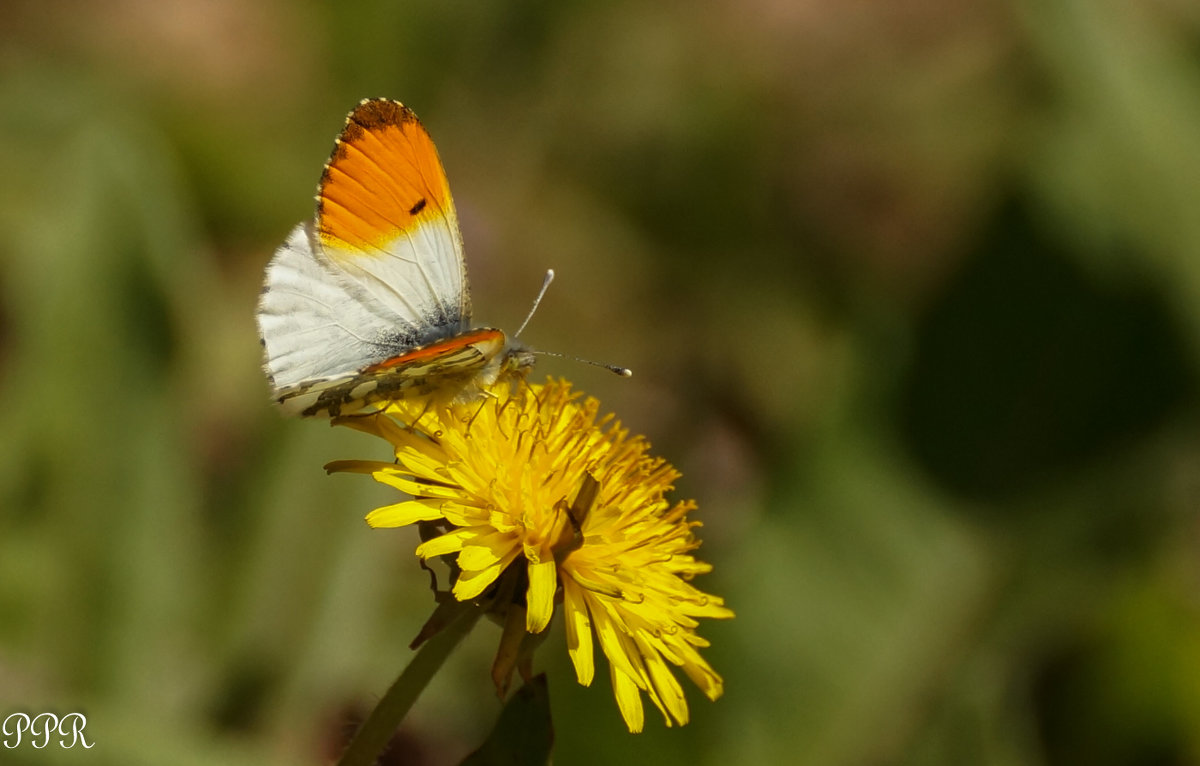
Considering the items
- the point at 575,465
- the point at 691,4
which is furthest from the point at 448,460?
the point at 691,4

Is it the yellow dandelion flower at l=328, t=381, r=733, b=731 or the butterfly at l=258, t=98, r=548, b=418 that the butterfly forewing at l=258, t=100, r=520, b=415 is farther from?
the yellow dandelion flower at l=328, t=381, r=733, b=731

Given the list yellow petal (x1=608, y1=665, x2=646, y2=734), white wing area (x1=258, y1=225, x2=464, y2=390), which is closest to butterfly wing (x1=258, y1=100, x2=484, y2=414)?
white wing area (x1=258, y1=225, x2=464, y2=390)

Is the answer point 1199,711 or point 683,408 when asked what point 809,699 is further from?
point 683,408

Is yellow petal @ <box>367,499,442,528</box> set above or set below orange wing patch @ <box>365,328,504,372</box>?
below

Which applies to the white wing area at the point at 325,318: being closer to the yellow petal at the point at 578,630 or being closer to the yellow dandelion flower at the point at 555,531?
the yellow dandelion flower at the point at 555,531

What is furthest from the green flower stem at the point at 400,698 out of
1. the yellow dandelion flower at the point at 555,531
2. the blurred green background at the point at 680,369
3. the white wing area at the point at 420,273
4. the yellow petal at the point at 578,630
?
the white wing area at the point at 420,273

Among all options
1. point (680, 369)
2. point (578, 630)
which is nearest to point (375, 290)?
point (578, 630)

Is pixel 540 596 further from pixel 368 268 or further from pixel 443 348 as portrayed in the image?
pixel 368 268
